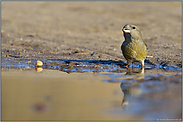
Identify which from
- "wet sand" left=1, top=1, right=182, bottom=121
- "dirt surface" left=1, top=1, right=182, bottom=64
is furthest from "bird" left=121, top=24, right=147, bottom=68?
"dirt surface" left=1, top=1, right=182, bottom=64

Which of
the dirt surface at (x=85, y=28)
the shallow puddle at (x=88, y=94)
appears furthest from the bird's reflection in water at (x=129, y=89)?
the dirt surface at (x=85, y=28)

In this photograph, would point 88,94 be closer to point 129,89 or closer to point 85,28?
point 129,89

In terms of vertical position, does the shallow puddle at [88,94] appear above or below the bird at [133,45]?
below

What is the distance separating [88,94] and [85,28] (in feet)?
27.2

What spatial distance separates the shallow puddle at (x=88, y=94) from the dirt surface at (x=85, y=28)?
6.51 feet

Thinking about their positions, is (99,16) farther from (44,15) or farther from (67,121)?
(67,121)

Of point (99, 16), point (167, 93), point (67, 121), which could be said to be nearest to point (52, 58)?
point (167, 93)

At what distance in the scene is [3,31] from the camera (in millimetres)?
11148

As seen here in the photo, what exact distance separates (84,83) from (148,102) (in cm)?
154

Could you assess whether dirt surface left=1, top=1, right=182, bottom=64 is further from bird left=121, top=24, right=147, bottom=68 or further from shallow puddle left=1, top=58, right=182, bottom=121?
shallow puddle left=1, top=58, right=182, bottom=121

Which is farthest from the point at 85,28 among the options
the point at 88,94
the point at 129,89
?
the point at 88,94

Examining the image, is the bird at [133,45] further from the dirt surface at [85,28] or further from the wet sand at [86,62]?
the dirt surface at [85,28]

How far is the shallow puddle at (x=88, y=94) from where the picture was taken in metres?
3.15

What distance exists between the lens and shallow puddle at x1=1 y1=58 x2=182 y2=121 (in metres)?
3.15
